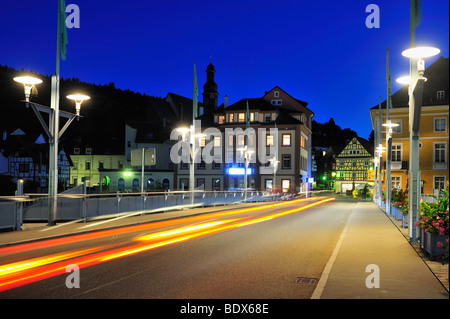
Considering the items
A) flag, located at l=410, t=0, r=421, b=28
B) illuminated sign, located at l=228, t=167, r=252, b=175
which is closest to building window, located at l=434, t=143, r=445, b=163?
illuminated sign, located at l=228, t=167, r=252, b=175

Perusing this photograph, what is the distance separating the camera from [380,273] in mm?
8680

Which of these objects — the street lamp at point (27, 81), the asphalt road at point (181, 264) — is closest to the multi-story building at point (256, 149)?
the street lamp at point (27, 81)

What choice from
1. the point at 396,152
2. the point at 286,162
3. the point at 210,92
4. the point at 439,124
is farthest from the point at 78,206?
the point at 210,92

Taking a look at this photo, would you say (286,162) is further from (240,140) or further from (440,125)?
(440,125)

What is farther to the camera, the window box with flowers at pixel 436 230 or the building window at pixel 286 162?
the building window at pixel 286 162

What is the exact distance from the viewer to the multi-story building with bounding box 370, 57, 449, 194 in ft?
179

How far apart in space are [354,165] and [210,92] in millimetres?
34405

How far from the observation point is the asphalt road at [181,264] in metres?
7.37

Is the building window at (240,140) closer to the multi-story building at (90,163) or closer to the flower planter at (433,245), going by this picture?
the multi-story building at (90,163)

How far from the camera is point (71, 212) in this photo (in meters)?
20.5

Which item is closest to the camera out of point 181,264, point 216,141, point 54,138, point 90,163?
point 181,264

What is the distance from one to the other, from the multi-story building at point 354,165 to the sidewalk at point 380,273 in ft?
284

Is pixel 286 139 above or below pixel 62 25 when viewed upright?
below
